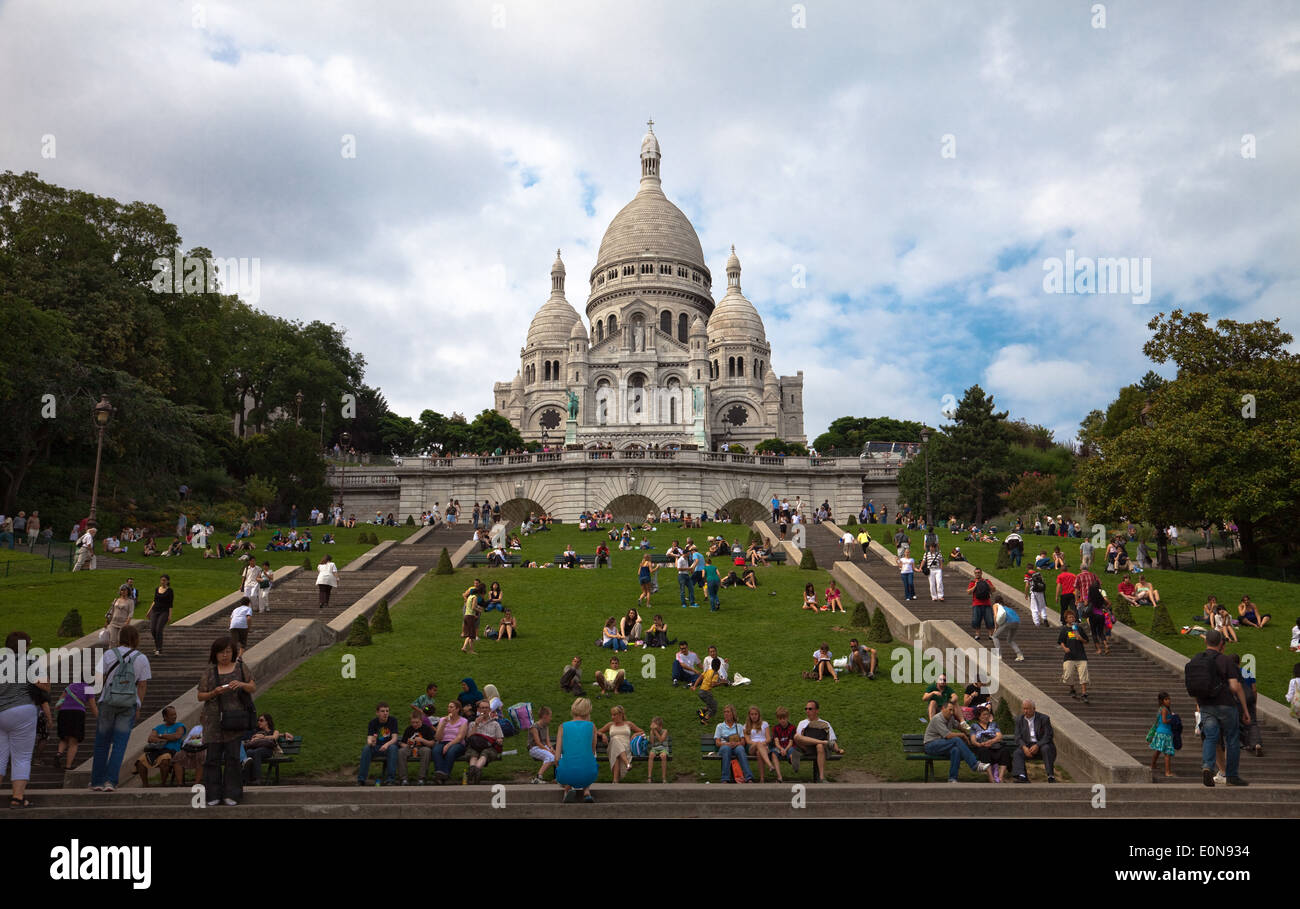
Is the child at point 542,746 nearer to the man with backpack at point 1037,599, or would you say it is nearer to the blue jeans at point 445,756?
the blue jeans at point 445,756

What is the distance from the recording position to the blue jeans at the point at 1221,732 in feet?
35.1

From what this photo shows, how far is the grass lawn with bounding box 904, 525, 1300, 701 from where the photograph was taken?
17.5 metres

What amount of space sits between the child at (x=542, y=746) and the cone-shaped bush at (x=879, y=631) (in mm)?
8617

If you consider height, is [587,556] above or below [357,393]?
below

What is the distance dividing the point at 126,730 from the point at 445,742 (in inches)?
135

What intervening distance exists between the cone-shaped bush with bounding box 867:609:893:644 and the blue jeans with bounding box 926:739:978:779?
765cm

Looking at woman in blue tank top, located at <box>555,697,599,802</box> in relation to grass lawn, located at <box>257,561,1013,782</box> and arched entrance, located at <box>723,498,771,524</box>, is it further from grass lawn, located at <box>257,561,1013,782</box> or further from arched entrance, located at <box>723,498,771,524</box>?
arched entrance, located at <box>723,498,771,524</box>

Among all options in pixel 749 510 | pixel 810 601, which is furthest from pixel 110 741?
pixel 749 510

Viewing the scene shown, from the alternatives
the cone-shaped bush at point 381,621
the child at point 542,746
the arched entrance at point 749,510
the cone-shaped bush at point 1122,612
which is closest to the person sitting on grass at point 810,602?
the cone-shaped bush at point 1122,612

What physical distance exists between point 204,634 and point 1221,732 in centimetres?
1625

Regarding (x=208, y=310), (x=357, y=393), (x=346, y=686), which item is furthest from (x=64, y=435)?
(x=357, y=393)

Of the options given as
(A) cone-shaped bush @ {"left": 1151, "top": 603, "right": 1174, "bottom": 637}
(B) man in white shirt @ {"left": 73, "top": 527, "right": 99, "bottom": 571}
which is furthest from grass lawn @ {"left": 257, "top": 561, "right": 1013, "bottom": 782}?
(B) man in white shirt @ {"left": 73, "top": 527, "right": 99, "bottom": 571}
